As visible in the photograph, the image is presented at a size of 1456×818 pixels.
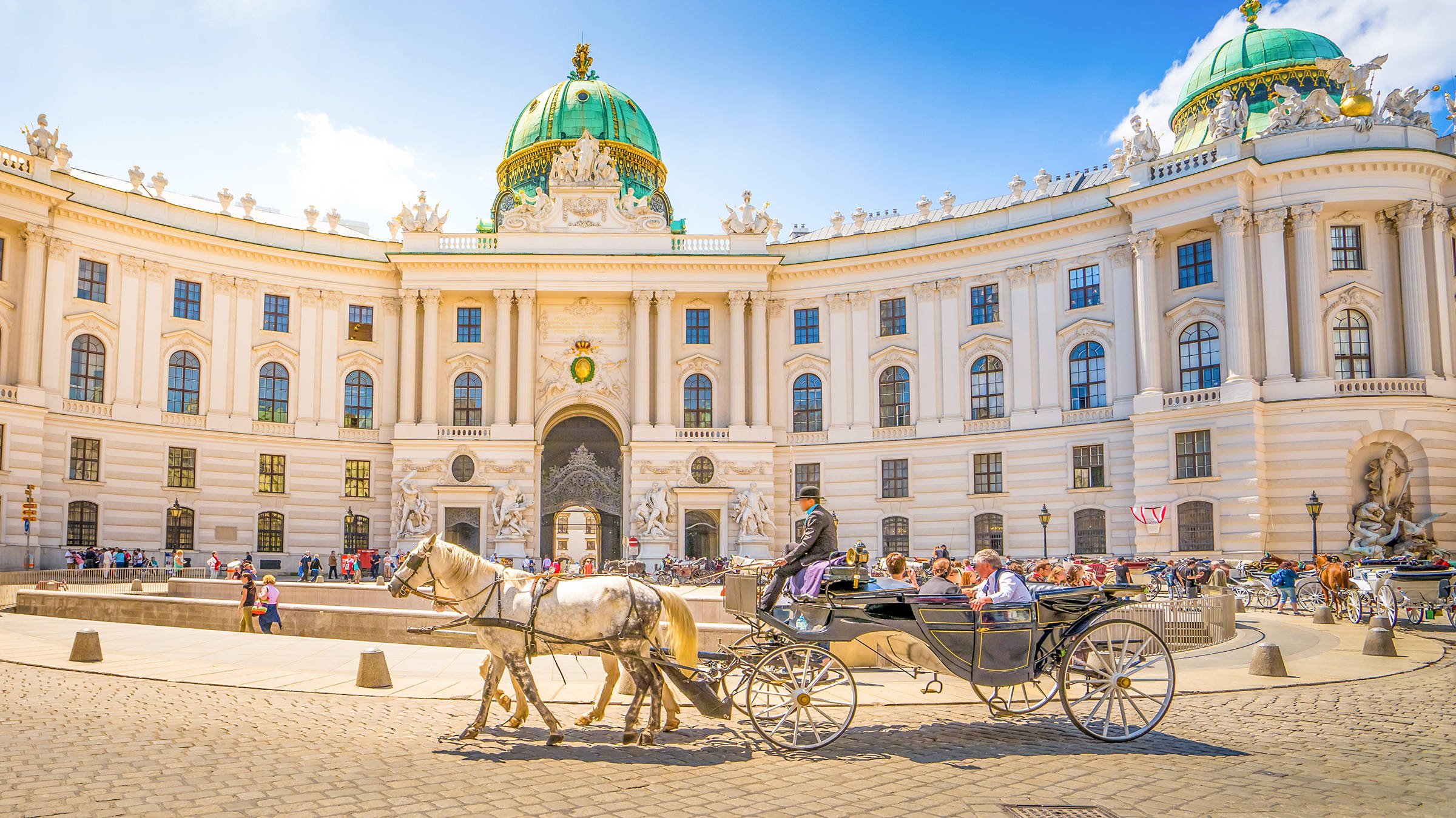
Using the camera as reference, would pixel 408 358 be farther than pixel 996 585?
Yes

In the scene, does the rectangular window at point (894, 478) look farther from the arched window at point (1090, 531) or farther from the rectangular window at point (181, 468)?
the rectangular window at point (181, 468)

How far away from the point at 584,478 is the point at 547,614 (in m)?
39.3

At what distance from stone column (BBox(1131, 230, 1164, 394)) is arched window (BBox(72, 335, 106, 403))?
1676 inches

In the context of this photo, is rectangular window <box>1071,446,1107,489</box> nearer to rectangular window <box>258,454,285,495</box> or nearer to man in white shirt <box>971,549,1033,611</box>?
man in white shirt <box>971,549,1033,611</box>

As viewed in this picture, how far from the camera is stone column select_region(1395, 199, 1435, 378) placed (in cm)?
3747

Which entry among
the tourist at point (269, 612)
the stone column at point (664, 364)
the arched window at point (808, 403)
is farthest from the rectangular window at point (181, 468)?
the arched window at point (808, 403)

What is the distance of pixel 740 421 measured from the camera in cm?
4850

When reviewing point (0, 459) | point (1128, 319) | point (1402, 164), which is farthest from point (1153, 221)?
point (0, 459)

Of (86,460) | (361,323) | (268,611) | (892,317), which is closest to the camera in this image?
(268,611)

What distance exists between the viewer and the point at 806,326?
5025 centimetres

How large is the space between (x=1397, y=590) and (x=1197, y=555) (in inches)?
578

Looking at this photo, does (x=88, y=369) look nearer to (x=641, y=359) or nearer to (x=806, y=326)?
(x=641, y=359)

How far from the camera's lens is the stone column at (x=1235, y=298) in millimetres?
37938

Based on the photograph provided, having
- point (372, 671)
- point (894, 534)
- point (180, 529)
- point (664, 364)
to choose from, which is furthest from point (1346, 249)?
point (180, 529)
